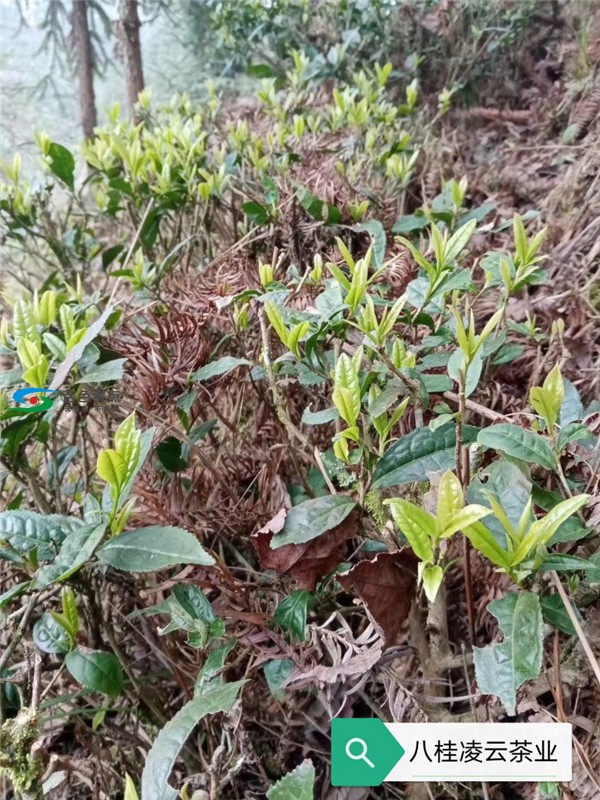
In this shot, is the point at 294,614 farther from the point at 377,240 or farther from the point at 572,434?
the point at 377,240

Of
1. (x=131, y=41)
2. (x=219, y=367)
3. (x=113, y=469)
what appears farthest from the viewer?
(x=131, y=41)

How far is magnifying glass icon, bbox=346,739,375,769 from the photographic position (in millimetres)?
579

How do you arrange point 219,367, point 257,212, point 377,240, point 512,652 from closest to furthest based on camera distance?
point 512,652, point 219,367, point 377,240, point 257,212

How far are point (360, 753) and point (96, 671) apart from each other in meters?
0.31

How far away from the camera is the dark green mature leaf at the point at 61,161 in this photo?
134cm

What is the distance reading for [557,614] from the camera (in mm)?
582

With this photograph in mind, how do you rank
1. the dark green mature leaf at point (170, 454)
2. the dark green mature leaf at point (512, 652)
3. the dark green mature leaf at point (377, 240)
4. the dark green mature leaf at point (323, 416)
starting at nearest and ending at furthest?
1. the dark green mature leaf at point (512, 652)
2. the dark green mature leaf at point (323, 416)
3. the dark green mature leaf at point (170, 454)
4. the dark green mature leaf at point (377, 240)

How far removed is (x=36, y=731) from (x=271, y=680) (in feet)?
0.82

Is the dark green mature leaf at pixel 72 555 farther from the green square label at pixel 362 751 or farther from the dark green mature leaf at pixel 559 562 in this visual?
the dark green mature leaf at pixel 559 562

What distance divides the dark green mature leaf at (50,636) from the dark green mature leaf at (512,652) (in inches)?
19.0

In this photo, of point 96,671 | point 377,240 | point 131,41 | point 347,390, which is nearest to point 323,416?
point 347,390

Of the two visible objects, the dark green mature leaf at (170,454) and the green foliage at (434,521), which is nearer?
the green foliage at (434,521)

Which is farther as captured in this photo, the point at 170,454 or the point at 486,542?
the point at 170,454

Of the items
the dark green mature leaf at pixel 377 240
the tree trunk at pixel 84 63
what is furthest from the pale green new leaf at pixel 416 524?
the tree trunk at pixel 84 63
